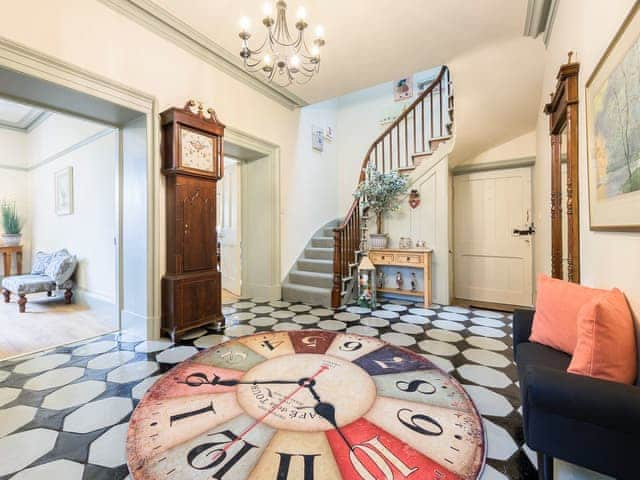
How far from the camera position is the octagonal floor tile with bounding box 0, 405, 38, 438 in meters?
1.47

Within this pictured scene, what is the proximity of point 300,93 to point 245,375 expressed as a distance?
3785 millimetres

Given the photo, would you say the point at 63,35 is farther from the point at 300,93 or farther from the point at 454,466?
the point at 454,466

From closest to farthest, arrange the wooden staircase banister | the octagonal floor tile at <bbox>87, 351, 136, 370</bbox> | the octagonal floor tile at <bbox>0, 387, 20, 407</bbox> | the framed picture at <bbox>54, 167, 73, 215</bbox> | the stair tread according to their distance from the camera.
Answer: the octagonal floor tile at <bbox>0, 387, 20, 407</bbox> → the octagonal floor tile at <bbox>87, 351, 136, 370</bbox> → the wooden staircase banister → the stair tread → the framed picture at <bbox>54, 167, 73, 215</bbox>

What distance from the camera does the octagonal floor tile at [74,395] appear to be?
5.50 feet

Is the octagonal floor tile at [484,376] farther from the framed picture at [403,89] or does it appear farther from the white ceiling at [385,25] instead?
the framed picture at [403,89]

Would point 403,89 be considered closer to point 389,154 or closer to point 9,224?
point 389,154

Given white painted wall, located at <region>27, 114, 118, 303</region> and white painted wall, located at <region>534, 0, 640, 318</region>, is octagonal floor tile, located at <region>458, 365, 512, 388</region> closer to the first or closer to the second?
white painted wall, located at <region>534, 0, 640, 318</region>

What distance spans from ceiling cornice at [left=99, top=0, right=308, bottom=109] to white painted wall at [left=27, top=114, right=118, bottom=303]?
1214mm

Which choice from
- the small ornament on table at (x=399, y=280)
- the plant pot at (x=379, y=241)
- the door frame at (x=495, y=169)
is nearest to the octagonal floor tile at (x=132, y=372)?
the plant pot at (x=379, y=241)

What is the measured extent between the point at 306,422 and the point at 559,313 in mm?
1470

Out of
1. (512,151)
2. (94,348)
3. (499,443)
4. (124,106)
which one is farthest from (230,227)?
(512,151)

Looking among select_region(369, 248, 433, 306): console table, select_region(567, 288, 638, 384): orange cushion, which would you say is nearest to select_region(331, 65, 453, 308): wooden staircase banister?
select_region(369, 248, 433, 306): console table

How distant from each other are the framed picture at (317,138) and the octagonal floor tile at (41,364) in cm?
434

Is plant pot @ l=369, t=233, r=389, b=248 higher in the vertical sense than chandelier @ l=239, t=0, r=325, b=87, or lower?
lower
